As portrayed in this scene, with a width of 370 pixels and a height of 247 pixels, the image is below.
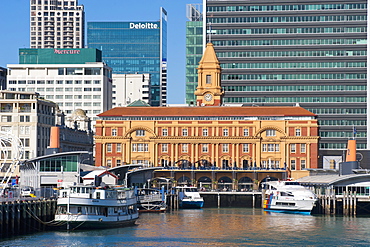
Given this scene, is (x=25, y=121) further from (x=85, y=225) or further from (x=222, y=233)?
(x=222, y=233)

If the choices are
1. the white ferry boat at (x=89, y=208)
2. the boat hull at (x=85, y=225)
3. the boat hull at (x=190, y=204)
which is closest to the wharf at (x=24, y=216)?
the white ferry boat at (x=89, y=208)

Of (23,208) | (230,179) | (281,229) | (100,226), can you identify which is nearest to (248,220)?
(281,229)

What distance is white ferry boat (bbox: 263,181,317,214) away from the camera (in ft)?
482

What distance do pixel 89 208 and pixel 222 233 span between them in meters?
17.9

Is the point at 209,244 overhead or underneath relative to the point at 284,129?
A: underneath

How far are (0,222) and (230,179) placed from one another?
10459 centimetres

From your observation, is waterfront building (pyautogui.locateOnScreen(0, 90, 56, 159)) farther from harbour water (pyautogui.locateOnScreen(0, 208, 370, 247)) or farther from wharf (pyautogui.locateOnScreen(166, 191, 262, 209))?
harbour water (pyautogui.locateOnScreen(0, 208, 370, 247))

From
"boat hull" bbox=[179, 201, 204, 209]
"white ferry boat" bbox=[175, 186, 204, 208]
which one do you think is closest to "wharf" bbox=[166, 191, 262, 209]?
"white ferry boat" bbox=[175, 186, 204, 208]

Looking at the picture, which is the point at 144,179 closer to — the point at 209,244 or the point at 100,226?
the point at 100,226

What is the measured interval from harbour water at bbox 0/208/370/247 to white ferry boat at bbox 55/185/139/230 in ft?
5.22

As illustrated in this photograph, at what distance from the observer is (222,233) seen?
4402 inches

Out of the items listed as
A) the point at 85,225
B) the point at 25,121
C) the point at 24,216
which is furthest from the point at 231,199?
the point at 24,216

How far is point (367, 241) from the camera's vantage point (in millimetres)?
103938

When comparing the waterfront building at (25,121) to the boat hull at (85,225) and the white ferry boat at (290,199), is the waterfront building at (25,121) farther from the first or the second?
the boat hull at (85,225)
